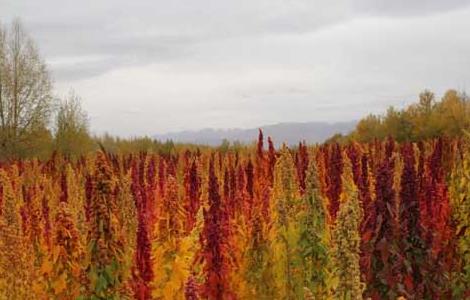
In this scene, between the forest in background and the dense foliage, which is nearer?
the dense foliage

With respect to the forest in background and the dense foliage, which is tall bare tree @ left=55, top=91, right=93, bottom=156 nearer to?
the forest in background

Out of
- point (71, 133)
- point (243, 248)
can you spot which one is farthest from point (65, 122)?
point (243, 248)

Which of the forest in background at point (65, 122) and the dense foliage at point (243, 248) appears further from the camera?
the forest in background at point (65, 122)

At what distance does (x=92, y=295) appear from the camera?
3.58 metres

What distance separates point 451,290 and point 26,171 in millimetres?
11892

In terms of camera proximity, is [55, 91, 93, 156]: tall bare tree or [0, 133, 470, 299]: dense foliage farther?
[55, 91, 93, 156]: tall bare tree

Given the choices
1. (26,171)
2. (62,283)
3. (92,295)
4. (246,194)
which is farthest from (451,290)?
(26,171)

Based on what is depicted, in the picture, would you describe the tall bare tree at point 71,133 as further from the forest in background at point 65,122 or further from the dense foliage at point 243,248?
the dense foliage at point 243,248

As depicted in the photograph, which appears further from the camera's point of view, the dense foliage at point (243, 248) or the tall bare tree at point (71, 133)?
the tall bare tree at point (71, 133)

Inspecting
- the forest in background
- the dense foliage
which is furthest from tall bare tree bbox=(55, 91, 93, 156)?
the dense foliage

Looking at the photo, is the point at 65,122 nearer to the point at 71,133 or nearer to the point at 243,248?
the point at 71,133

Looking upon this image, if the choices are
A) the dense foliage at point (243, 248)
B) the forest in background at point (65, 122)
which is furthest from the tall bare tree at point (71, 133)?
the dense foliage at point (243, 248)

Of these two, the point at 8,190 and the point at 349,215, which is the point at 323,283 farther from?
the point at 8,190

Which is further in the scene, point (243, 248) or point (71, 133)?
point (71, 133)
